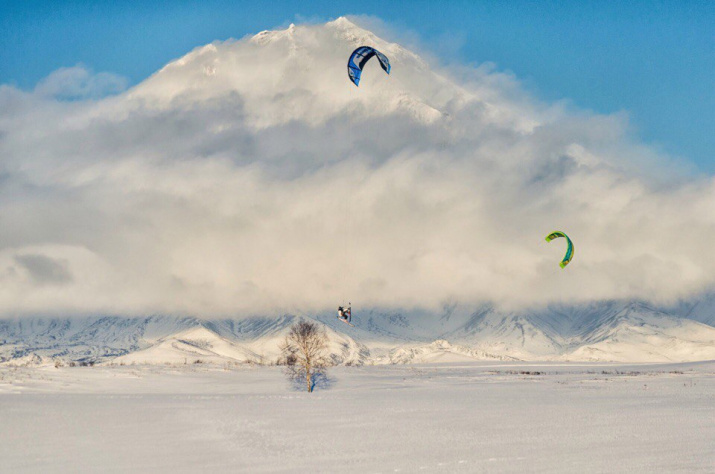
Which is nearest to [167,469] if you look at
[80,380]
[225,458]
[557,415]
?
[225,458]

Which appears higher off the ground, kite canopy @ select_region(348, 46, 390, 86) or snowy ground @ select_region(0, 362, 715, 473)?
kite canopy @ select_region(348, 46, 390, 86)

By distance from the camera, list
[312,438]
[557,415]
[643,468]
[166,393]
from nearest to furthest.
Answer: [643,468]
[312,438]
[557,415]
[166,393]

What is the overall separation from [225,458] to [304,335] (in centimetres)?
4322

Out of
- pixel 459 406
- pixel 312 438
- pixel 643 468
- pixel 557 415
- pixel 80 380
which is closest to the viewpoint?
pixel 643 468

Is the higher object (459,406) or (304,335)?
(304,335)

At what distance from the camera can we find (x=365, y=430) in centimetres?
4144

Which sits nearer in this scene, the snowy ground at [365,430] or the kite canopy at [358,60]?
the snowy ground at [365,430]

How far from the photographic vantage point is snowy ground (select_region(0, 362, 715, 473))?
30750 mm

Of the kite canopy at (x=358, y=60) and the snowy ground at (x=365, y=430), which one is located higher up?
the kite canopy at (x=358, y=60)

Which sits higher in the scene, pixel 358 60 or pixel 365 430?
pixel 358 60

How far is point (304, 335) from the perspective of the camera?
252ft

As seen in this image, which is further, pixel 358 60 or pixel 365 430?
pixel 358 60

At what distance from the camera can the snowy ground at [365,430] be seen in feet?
101

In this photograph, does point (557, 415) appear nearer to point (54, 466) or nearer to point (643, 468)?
point (643, 468)
